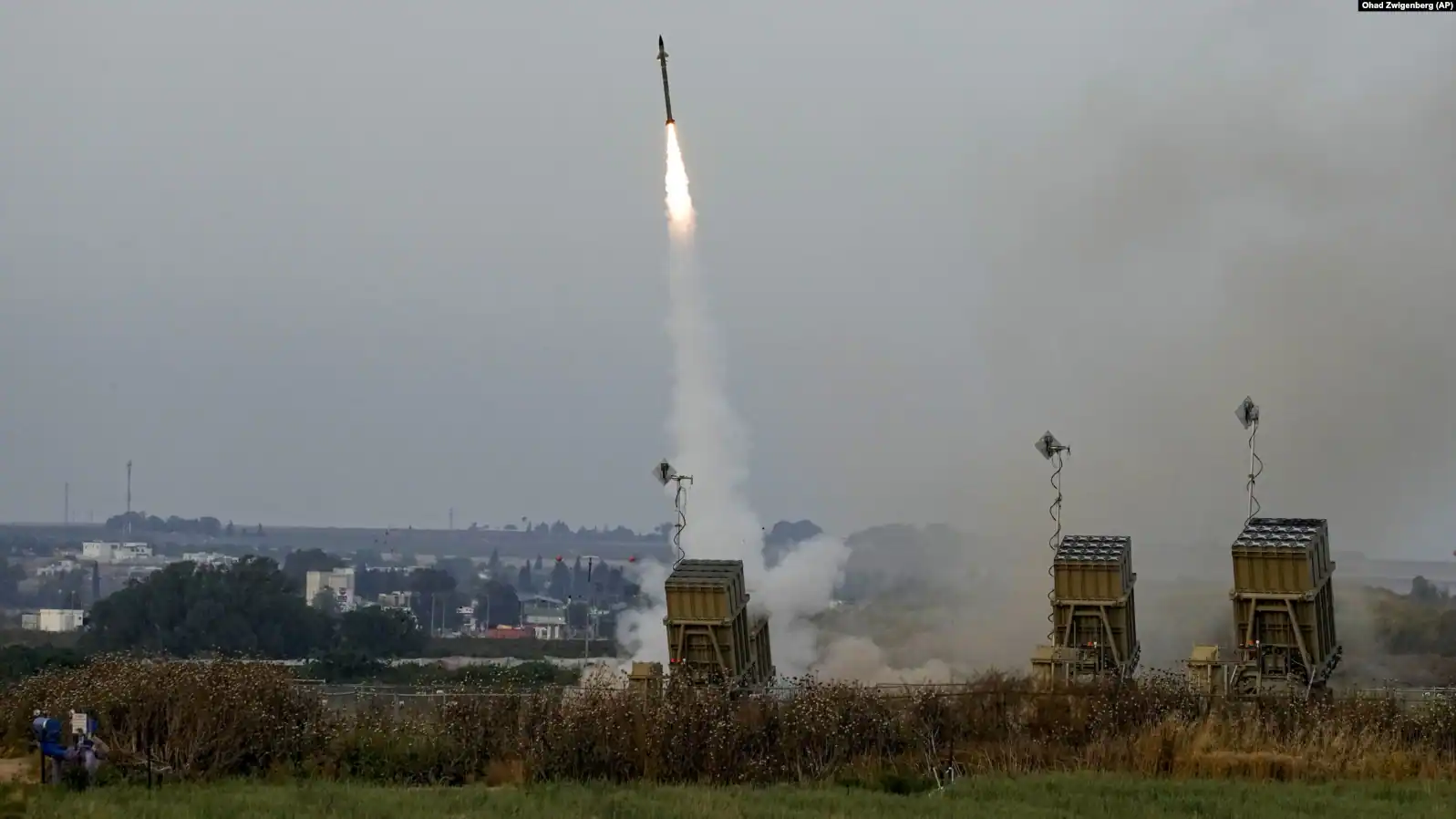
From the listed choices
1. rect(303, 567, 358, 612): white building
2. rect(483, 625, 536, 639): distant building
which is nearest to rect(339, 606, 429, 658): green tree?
rect(483, 625, 536, 639): distant building

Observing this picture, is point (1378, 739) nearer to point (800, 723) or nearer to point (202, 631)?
point (800, 723)

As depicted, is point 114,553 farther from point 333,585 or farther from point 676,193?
point 676,193

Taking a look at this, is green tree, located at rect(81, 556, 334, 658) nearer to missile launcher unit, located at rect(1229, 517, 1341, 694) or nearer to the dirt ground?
the dirt ground

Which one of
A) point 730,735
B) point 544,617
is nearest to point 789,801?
point 730,735

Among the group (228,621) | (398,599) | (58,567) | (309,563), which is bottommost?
(228,621)

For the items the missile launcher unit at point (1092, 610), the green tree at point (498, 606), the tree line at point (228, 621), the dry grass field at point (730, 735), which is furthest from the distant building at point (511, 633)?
the dry grass field at point (730, 735)

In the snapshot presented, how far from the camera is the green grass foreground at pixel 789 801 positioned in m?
19.8

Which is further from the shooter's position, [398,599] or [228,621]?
[398,599]

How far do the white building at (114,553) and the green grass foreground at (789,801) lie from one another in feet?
528

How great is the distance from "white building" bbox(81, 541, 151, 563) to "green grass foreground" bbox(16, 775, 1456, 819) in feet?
528

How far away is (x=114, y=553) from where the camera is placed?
603ft

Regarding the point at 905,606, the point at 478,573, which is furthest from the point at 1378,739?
the point at 478,573

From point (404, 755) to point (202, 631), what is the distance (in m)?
46.3

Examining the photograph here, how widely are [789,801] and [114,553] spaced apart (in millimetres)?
175437
